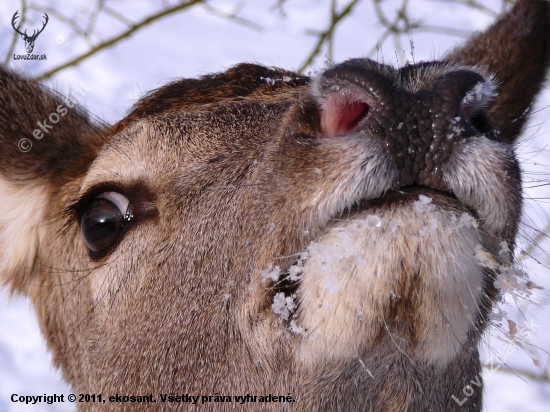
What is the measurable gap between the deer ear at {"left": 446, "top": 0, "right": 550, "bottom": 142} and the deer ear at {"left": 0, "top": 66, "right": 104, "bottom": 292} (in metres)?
2.45

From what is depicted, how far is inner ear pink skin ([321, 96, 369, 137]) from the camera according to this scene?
8.14ft

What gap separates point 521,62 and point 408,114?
7.66ft

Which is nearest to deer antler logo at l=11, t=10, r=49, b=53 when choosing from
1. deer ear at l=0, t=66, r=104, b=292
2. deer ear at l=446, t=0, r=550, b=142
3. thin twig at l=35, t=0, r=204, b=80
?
thin twig at l=35, t=0, r=204, b=80

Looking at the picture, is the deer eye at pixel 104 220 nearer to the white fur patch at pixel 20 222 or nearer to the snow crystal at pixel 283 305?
the white fur patch at pixel 20 222

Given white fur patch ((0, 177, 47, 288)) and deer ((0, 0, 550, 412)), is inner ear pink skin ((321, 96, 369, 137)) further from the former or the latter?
white fur patch ((0, 177, 47, 288))

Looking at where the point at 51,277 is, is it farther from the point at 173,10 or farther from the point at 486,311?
the point at 173,10

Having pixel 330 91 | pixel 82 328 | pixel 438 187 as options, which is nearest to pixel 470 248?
pixel 438 187

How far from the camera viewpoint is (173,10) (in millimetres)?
6406

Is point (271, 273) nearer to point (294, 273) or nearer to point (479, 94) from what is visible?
point (294, 273)

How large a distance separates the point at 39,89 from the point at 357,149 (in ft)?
7.64

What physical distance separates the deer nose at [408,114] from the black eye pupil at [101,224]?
1.14 meters

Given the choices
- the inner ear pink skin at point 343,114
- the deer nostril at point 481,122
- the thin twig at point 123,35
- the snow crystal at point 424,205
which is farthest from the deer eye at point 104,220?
the thin twig at point 123,35

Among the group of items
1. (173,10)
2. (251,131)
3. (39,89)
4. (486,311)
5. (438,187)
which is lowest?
(486,311)

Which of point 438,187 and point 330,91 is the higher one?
point 330,91
